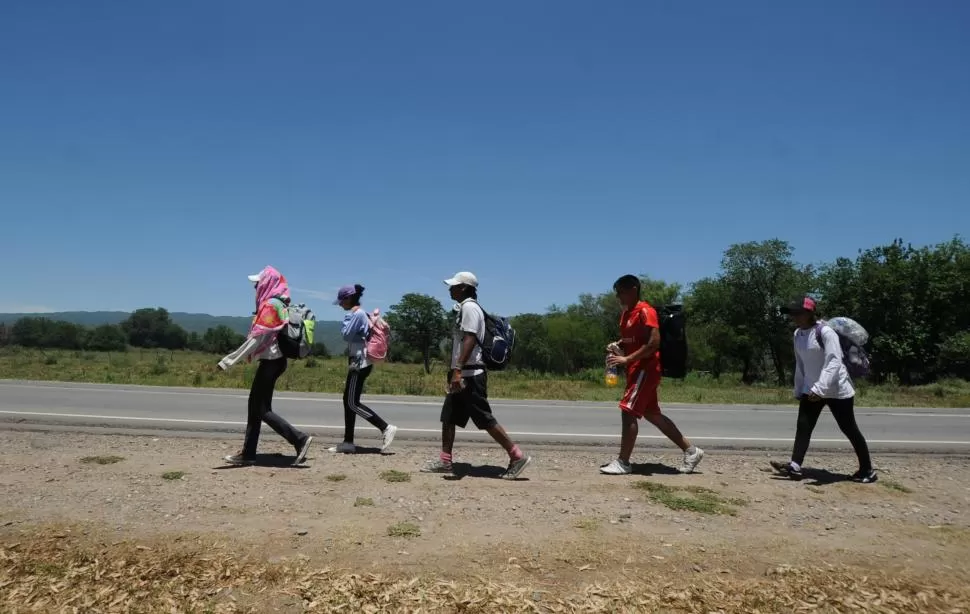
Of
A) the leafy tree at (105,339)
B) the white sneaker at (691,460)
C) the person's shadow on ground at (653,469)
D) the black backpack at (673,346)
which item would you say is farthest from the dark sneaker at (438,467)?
the leafy tree at (105,339)

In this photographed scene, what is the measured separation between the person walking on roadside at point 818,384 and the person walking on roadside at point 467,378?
2764mm

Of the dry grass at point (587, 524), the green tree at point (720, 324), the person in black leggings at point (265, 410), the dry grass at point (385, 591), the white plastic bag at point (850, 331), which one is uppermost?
the green tree at point (720, 324)

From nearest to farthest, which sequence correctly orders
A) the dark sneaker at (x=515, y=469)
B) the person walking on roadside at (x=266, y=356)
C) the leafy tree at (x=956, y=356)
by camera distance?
the dark sneaker at (x=515, y=469)
the person walking on roadside at (x=266, y=356)
the leafy tree at (x=956, y=356)

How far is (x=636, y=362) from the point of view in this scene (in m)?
6.14

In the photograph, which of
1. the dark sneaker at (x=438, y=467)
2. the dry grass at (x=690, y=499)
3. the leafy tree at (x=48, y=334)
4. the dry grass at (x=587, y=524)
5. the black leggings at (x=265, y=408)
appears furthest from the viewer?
the leafy tree at (x=48, y=334)

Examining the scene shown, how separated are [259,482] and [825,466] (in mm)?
6024

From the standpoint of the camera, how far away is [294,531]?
4.35 meters

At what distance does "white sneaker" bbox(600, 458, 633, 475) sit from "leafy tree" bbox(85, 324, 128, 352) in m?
81.6

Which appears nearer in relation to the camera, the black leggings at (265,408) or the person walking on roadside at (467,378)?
the person walking on roadside at (467,378)

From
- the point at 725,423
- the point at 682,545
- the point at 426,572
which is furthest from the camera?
the point at 725,423

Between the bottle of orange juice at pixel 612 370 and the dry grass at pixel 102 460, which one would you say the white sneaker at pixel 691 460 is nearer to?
the bottle of orange juice at pixel 612 370

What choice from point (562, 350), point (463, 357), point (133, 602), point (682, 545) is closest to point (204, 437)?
point (463, 357)

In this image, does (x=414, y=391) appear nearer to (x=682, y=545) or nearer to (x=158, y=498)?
(x=158, y=498)

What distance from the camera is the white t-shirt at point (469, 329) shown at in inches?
230
